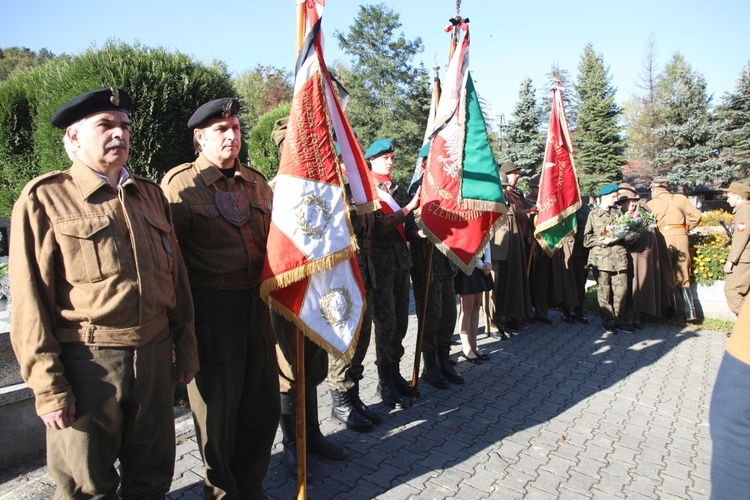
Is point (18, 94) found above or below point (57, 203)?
above

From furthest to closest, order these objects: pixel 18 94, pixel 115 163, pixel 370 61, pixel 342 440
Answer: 1. pixel 370 61
2. pixel 18 94
3. pixel 342 440
4. pixel 115 163

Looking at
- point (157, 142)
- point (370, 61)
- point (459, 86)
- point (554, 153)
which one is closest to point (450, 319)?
point (459, 86)

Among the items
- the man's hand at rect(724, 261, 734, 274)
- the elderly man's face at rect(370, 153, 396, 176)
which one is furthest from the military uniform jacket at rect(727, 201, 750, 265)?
the elderly man's face at rect(370, 153, 396, 176)

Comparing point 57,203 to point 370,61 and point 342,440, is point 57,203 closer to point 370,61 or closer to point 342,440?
point 342,440

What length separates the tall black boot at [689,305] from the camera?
8188 mm

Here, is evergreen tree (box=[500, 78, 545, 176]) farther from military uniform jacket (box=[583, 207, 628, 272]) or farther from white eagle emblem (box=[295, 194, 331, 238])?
white eagle emblem (box=[295, 194, 331, 238])

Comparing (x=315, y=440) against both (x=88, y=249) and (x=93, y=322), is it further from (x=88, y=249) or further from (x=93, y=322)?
(x=88, y=249)

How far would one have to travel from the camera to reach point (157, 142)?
5.04m

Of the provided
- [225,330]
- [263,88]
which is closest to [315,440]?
[225,330]

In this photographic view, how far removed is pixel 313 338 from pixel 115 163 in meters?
1.37

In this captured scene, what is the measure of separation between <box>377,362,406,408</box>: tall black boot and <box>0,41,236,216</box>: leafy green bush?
9.69ft

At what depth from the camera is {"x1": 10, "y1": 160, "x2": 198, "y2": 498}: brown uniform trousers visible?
2000 millimetres

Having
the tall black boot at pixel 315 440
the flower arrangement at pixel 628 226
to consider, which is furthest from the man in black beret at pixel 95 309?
the flower arrangement at pixel 628 226

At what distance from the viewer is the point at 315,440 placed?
3.57m
